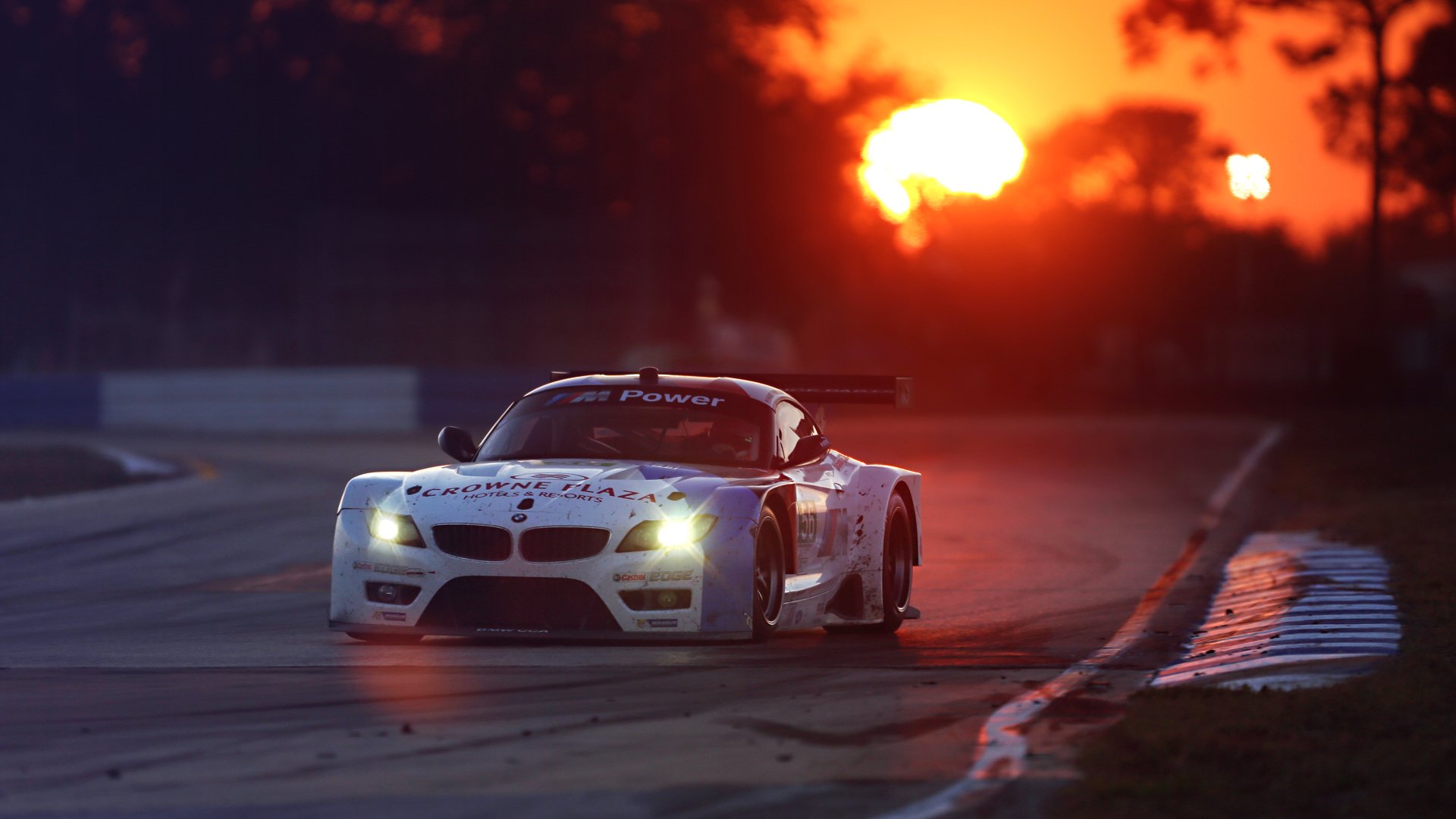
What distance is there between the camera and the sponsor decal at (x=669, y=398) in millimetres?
10633

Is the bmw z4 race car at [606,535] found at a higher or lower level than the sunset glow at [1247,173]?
lower

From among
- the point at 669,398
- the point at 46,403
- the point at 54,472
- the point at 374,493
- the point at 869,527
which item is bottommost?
the point at 54,472

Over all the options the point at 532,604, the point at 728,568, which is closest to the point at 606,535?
the point at 532,604

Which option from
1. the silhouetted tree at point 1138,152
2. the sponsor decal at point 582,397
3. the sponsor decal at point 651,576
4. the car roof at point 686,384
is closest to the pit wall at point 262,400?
the car roof at point 686,384

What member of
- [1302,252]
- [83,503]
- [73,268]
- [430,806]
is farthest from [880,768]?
[1302,252]

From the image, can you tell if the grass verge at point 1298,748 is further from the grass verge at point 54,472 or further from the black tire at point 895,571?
the grass verge at point 54,472

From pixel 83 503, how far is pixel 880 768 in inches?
510

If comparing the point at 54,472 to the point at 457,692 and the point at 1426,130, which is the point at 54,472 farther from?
the point at 1426,130

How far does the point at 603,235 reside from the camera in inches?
1987

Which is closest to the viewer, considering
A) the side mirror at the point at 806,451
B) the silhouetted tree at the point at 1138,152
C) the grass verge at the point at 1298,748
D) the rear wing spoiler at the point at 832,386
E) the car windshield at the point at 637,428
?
the grass verge at the point at 1298,748

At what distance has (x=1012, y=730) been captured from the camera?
7.03 metres

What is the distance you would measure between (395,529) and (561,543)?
78cm

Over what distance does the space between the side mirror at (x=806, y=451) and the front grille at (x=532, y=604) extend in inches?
64.7

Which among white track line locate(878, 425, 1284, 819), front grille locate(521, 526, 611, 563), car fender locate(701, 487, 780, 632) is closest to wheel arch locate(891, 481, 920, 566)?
white track line locate(878, 425, 1284, 819)
